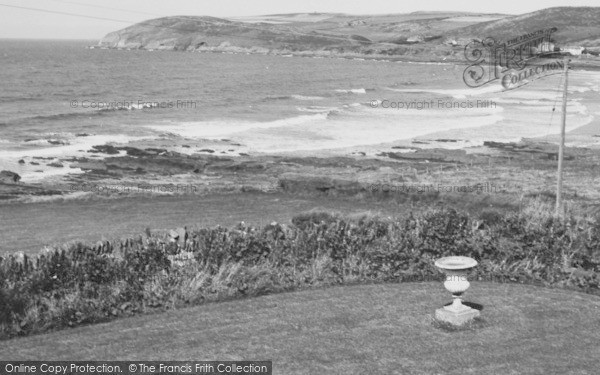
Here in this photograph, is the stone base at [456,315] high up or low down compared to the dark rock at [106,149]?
up

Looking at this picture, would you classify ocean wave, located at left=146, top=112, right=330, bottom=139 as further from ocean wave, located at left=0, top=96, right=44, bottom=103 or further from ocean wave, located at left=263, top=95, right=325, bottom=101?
ocean wave, located at left=0, top=96, right=44, bottom=103

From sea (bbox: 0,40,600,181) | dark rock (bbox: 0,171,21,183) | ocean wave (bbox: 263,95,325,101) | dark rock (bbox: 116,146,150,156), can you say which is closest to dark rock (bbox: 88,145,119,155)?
dark rock (bbox: 116,146,150,156)

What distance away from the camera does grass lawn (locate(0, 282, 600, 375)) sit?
522 inches

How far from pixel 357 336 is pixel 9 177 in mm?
31616

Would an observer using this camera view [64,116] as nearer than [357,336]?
No

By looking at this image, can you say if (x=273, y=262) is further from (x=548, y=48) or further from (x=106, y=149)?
(x=548, y=48)

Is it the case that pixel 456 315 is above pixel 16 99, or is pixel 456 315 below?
above

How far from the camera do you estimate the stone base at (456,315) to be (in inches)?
581

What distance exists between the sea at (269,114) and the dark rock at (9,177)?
5.90 ft

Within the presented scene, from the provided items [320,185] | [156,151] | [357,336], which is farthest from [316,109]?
[357,336]

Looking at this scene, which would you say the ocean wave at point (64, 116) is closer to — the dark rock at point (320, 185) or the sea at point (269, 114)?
the sea at point (269, 114)

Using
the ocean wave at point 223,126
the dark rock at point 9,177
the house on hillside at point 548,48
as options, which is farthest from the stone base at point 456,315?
the ocean wave at point 223,126

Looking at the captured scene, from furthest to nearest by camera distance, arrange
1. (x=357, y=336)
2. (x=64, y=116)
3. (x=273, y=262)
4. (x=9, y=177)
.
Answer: (x=64, y=116) < (x=9, y=177) < (x=273, y=262) < (x=357, y=336)

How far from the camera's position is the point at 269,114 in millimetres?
78438
